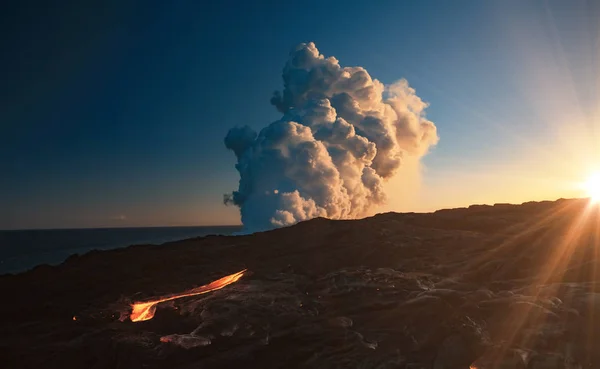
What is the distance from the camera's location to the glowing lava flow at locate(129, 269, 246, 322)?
20562mm

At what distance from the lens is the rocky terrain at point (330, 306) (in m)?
15.8

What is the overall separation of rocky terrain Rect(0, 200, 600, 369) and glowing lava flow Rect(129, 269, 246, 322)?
59cm

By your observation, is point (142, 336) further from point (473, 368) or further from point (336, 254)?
point (336, 254)

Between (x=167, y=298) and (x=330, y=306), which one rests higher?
(x=167, y=298)

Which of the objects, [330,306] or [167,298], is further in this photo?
[167,298]

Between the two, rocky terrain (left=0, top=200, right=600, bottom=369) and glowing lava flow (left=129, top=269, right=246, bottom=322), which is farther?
glowing lava flow (left=129, top=269, right=246, bottom=322)

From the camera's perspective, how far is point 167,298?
23.6 metres

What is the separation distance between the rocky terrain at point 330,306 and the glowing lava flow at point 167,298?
1.93ft

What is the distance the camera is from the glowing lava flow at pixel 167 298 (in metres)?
20.6

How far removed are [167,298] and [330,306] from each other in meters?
10.0

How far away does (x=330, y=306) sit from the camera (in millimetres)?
21500

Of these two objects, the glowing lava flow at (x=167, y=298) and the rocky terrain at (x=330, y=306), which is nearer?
the rocky terrain at (x=330, y=306)

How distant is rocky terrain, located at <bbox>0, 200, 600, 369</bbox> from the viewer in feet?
51.8

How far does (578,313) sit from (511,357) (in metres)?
5.91
